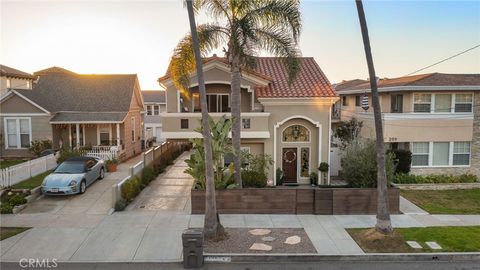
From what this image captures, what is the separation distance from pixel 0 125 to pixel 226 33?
18201mm

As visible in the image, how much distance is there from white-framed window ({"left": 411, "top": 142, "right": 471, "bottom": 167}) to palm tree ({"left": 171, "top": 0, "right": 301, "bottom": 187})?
1137 centimetres

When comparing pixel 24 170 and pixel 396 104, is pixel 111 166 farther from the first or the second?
pixel 396 104

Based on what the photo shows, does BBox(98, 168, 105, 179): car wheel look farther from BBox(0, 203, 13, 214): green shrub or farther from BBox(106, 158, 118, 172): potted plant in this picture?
BBox(0, 203, 13, 214): green shrub

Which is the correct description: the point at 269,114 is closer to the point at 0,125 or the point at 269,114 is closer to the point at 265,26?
the point at 265,26

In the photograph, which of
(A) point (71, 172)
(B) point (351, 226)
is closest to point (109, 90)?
(A) point (71, 172)

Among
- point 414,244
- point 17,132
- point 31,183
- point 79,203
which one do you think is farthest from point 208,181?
point 17,132

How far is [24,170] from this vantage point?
1795cm

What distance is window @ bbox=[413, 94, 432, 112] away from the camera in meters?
21.4

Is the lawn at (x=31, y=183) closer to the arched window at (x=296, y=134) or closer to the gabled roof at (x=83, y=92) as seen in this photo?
the gabled roof at (x=83, y=92)

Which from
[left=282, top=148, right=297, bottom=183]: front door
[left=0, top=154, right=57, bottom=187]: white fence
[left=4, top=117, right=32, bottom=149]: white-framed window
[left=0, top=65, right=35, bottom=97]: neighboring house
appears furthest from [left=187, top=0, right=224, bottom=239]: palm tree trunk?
[left=0, top=65, right=35, bottom=97]: neighboring house

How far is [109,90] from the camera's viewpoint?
27.6m

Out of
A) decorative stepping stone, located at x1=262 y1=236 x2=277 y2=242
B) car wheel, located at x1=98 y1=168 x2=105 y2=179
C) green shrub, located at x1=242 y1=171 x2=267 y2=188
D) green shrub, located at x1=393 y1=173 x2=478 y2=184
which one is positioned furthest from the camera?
green shrub, located at x1=393 y1=173 x2=478 y2=184

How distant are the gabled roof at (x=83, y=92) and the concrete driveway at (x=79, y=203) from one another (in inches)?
385

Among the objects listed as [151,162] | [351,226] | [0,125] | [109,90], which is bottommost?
[351,226]
